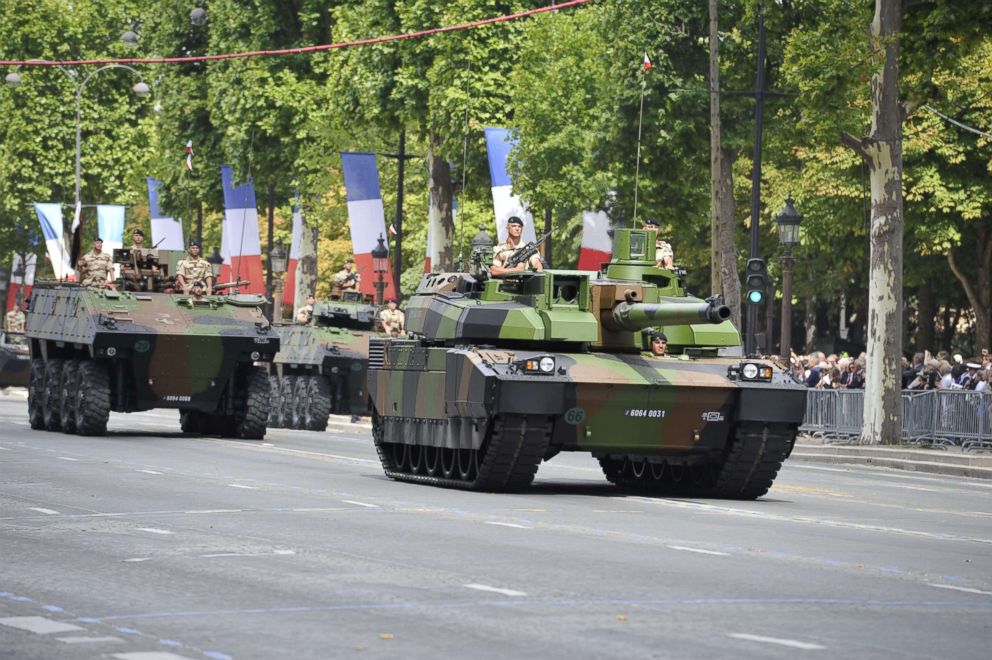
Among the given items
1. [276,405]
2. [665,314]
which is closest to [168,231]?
[276,405]

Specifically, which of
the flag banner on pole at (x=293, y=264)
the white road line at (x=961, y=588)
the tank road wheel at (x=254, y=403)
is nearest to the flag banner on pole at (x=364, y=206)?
the flag banner on pole at (x=293, y=264)

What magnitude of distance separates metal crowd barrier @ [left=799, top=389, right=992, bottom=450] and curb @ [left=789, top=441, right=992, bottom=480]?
2.22 feet

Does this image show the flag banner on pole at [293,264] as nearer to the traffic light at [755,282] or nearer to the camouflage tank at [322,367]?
the camouflage tank at [322,367]

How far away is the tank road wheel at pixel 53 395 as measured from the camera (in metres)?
33.3

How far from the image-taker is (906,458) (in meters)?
33.0

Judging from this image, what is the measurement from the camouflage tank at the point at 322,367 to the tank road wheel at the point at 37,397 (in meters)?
5.60

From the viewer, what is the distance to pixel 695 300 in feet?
69.2

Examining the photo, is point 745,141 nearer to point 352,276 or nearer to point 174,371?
point 352,276

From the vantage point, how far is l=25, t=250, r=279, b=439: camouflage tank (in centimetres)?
3155

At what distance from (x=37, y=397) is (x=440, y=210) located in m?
22.9

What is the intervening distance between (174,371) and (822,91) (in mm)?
11223

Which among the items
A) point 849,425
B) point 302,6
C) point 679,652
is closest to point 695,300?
point 679,652

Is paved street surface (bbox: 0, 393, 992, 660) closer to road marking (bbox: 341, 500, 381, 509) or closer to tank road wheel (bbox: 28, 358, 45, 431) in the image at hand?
road marking (bbox: 341, 500, 381, 509)

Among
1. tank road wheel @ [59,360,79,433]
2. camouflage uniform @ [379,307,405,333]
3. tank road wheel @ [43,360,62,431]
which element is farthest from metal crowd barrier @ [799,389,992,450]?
tank road wheel @ [43,360,62,431]
